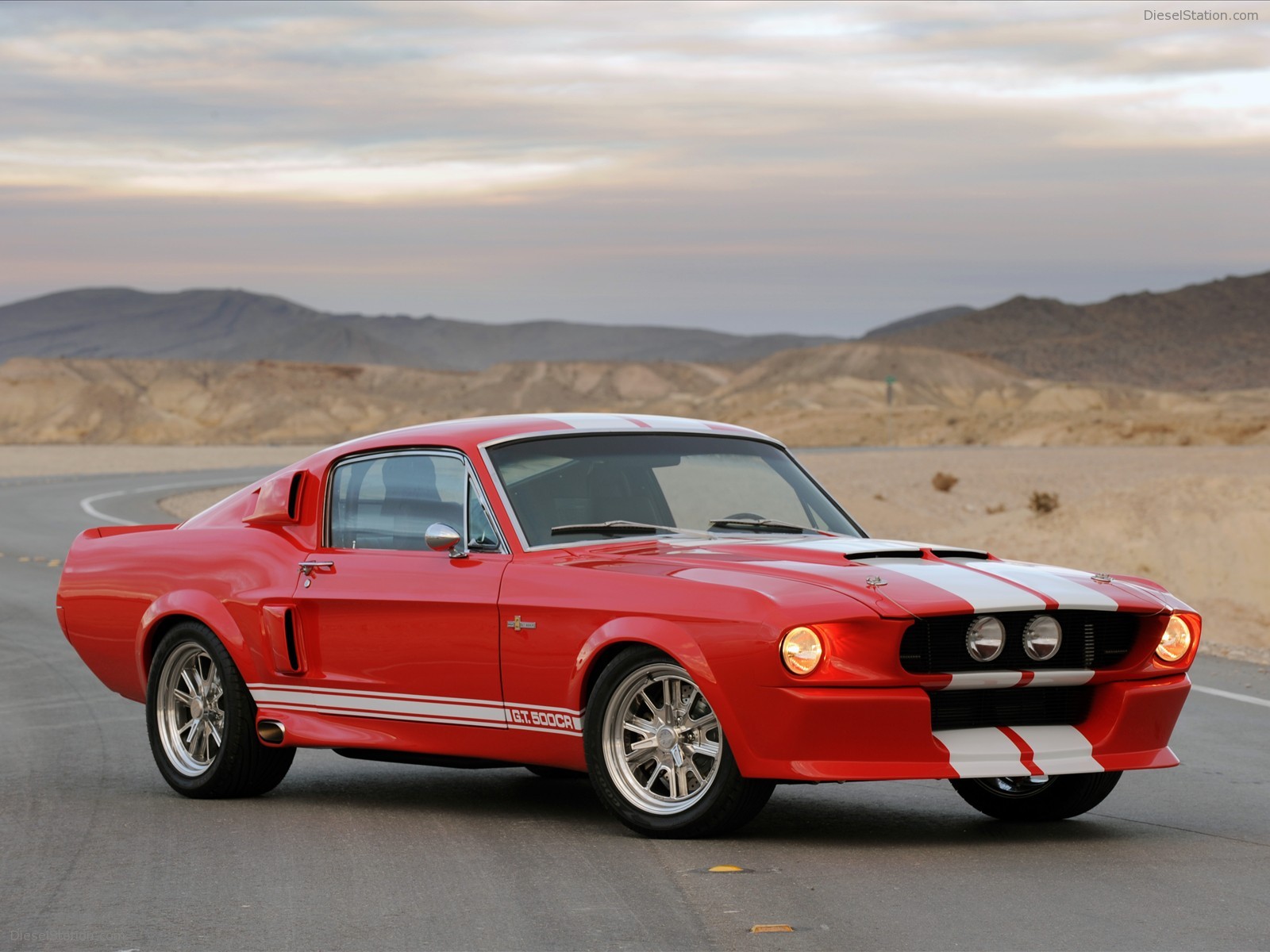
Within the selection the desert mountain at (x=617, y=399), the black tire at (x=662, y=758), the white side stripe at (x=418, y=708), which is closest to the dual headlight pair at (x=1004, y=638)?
the black tire at (x=662, y=758)

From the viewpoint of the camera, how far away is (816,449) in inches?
2608

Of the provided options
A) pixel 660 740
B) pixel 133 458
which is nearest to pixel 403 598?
pixel 660 740

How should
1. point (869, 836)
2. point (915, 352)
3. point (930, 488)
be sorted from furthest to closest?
point (915, 352), point (930, 488), point (869, 836)

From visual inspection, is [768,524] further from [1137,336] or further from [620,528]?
[1137,336]

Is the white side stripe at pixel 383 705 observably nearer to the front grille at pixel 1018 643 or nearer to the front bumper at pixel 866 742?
the front bumper at pixel 866 742

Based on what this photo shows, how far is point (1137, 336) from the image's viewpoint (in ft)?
574

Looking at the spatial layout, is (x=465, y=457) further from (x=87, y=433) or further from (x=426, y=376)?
(x=426, y=376)

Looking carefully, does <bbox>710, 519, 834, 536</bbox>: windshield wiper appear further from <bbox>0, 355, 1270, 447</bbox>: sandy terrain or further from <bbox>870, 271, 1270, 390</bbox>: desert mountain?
<bbox>870, 271, 1270, 390</bbox>: desert mountain

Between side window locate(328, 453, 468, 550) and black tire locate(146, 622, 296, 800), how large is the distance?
757mm

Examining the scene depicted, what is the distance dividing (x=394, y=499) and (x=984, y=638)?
103 inches

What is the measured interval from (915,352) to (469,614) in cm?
14410

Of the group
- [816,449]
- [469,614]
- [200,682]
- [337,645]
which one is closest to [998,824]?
Result: [469,614]

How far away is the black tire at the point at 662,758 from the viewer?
630cm

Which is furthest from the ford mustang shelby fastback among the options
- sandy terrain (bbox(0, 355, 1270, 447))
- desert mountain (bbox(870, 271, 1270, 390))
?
desert mountain (bbox(870, 271, 1270, 390))
